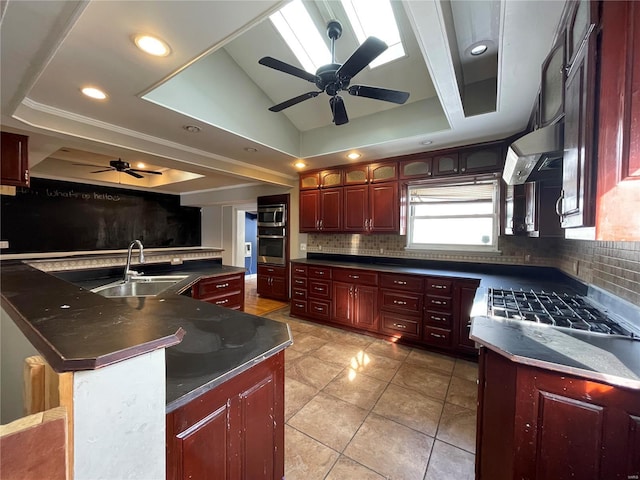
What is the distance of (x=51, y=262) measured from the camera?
243 cm

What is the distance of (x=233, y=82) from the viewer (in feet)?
8.93

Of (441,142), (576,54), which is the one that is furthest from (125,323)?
(441,142)

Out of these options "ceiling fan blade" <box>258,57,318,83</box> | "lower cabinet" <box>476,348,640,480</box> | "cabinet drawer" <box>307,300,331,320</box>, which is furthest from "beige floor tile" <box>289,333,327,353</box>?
"ceiling fan blade" <box>258,57,318,83</box>

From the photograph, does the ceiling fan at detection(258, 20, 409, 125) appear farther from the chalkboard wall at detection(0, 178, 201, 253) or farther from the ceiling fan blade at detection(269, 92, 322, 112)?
the chalkboard wall at detection(0, 178, 201, 253)

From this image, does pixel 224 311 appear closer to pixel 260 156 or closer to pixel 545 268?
pixel 260 156

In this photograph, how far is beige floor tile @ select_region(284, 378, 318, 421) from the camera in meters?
2.02

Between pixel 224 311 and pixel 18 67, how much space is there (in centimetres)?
189

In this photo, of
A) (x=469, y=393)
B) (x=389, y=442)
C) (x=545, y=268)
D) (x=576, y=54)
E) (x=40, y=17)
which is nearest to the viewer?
(x=576, y=54)

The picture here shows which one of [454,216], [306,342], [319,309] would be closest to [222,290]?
[306,342]

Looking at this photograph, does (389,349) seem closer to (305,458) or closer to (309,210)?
(305,458)

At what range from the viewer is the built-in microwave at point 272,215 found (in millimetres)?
5012

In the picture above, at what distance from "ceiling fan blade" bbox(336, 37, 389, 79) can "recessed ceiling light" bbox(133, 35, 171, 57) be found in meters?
1.07

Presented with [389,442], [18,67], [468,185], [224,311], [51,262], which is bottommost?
[389,442]

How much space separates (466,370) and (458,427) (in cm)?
91
